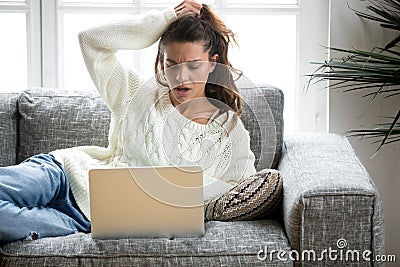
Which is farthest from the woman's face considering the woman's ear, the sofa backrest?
the sofa backrest

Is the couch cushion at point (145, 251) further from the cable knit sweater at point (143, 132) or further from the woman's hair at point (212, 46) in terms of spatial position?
the woman's hair at point (212, 46)

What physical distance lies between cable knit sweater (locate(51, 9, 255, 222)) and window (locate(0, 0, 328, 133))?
63 centimetres

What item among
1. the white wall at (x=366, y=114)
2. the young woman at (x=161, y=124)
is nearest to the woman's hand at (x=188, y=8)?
the young woman at (x=161, y=124)

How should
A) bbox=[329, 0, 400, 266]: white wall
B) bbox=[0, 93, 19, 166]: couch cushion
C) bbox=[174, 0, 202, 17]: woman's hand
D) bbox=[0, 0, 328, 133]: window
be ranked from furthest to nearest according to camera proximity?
bbox=[0, 0, 328, 133]: window, bbox=[329, 0, 400, 266]: white wall, bbox=[0, 93, 19, 166]: couch cushion, bbox=[174, 0, 202, 17]: woman's hand

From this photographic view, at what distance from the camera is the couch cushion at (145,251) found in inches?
85.1

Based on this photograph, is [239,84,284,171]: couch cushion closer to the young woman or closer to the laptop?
the young woman

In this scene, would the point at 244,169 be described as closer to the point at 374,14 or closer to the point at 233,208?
the point at 233,208

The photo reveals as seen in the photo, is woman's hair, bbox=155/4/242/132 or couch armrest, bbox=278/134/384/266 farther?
woman's hair, bbox=155/4/242/132

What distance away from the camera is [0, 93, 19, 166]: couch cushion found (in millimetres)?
2818

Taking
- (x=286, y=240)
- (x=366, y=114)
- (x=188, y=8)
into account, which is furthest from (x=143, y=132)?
(x=366, y=114)

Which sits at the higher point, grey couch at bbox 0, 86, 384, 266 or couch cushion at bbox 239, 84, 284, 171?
couch cushion at bbox 239, 84, 284, 171

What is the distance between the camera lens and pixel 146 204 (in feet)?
7.39

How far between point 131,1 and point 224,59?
2.99 feet

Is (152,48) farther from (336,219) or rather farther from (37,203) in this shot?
(336,219)
